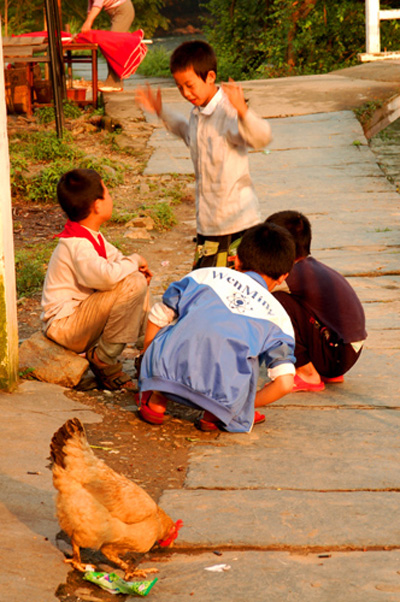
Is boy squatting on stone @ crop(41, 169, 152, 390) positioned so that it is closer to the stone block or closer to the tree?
the stone block

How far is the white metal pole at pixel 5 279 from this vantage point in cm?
390

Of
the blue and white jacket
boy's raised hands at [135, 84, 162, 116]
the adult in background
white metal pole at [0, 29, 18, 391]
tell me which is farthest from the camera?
the adult in background

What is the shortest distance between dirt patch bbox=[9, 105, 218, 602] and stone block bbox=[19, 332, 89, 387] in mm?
102

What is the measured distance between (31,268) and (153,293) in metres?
1.00

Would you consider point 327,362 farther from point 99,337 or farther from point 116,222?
point 116,222

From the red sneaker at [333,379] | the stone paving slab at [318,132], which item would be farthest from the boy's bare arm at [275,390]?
the stone paving slab at [318,132]

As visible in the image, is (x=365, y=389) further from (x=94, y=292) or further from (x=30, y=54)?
(x=30, y=54)

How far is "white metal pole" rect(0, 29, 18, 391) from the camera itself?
154 inches

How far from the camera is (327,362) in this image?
14.2ft

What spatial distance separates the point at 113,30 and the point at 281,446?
9.80 meters

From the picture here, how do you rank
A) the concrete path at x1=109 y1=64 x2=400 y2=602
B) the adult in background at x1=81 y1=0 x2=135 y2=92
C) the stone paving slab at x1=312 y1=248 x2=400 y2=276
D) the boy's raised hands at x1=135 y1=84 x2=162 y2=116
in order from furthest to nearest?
the adult in background at x1=81 y1=0 x2=135 y2=92, the stone paving slab at x1=312 y1=248 x2=400 y2=276, the boy's raised hands at x1=135 y1=84 x2=162 y2=116, the concrete path at x1=109 y1=64 x2=400 y2=602

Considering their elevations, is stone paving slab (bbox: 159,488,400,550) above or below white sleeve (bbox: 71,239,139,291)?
below

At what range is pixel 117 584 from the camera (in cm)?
249

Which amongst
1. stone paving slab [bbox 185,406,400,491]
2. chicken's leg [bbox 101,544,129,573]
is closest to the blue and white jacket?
stone paving slab [bbox 185,406,400,491]
